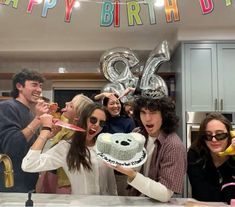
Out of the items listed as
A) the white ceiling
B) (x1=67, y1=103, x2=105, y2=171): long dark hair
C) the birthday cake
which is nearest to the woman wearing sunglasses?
the birthday cake

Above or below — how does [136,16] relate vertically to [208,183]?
above

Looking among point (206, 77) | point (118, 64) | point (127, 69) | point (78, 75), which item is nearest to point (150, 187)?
point (127, 69)

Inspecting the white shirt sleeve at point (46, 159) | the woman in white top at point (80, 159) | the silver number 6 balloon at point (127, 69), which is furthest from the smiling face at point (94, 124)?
the silver number 6 balloon at point (127, 69)

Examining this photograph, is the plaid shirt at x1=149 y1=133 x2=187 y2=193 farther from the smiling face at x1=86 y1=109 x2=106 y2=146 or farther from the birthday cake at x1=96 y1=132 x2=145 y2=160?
the smiling face at x1=86 y1=109 x2=106 y2=146

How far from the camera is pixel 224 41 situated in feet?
9.50

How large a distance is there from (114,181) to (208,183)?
0.41 meters

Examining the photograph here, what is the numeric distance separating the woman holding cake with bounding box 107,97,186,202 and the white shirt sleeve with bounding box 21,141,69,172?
11.7 inches

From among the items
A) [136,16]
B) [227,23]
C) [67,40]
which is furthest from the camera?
[67,40]

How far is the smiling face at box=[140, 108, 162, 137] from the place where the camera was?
1.21m

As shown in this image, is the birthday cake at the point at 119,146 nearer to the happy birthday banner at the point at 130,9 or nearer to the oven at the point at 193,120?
the happy birthday banner at the point at 130,9

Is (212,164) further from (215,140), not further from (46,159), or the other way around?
(46,159)

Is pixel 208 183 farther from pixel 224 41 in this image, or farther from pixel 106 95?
pixel 224 41

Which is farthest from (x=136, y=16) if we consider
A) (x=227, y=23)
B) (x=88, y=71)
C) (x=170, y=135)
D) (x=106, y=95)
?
(x=88, y=71)

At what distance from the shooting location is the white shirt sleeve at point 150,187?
102 centimetres
